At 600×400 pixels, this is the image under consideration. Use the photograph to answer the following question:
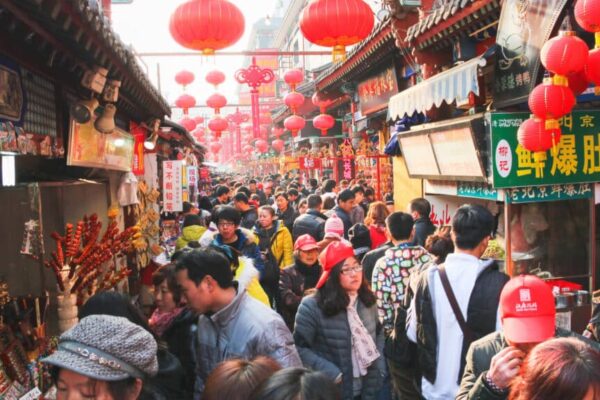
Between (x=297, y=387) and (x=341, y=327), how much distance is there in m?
2.10

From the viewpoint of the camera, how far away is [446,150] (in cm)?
891

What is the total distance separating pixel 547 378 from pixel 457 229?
1.84 meters

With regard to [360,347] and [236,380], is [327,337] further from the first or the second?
[236,380]

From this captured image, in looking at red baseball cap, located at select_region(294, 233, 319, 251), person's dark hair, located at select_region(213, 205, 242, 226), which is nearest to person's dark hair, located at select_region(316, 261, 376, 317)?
red baseball cap, located at select_region(294, 233, 319, 251)

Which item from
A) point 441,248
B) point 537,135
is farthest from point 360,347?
point 537,135

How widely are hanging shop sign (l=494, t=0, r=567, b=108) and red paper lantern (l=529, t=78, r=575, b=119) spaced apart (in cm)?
101

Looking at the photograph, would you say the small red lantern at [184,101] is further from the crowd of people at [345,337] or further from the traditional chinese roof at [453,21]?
the crowd of people at [345,337]

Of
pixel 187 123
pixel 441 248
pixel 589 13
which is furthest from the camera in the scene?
pixel 187 123

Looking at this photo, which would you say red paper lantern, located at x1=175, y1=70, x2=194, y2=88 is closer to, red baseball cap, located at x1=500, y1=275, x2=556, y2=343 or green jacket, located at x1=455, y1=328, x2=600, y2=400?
green jacket, located at x1=455, y1=328, x2=600, y2=400

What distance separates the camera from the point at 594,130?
7363 millimetres

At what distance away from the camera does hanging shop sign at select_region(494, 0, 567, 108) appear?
6.51 m

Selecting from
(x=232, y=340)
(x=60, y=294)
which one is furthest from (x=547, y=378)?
(x=60, y=294)

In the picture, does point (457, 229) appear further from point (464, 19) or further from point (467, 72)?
point (464, 19)

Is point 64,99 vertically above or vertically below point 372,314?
above
